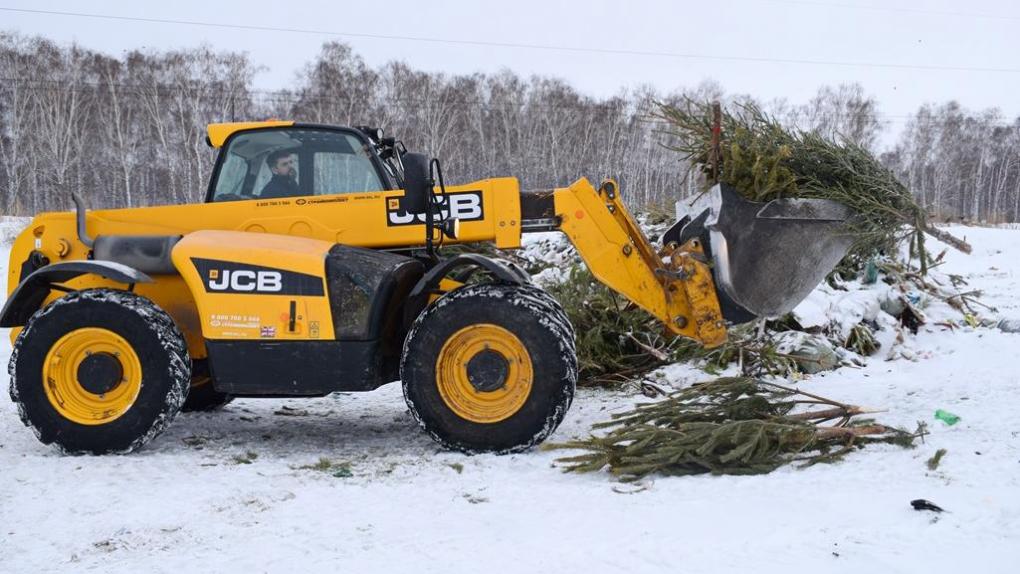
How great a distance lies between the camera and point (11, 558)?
139 inches

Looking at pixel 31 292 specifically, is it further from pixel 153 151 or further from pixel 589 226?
pixel 153 151

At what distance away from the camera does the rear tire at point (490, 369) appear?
497 cm

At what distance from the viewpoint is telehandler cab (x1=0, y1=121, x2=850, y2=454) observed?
5066 millimetres

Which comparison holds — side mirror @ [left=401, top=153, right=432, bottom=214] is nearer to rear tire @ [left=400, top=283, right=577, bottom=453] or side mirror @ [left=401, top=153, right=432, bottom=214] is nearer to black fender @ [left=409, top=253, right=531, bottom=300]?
black fender @ [left=409, top=253, right=531, bottom=300]

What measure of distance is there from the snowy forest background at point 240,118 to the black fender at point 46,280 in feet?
77.1

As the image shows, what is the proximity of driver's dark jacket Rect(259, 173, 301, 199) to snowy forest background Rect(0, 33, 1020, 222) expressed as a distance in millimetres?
23073

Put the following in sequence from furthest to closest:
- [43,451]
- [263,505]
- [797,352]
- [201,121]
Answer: [201,121] → [797,352] → [43,451] → [263,505]

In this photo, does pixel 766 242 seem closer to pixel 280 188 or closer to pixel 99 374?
pixel 280 188

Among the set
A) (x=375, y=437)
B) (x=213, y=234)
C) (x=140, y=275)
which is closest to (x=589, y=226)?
(x=375, y=437)

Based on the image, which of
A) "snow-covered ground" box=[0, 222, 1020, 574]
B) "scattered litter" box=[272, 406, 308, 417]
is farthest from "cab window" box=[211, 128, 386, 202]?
"scattered litter" box=[272, 406, 308, 417]

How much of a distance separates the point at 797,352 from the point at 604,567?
15.6ft

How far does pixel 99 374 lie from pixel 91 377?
6 centimetres

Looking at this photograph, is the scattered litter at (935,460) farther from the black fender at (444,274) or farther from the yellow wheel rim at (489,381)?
the black fender at (444,274)

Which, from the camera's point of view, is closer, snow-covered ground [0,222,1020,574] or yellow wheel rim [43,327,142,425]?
snow-covered ground [0,222,1020,574]
